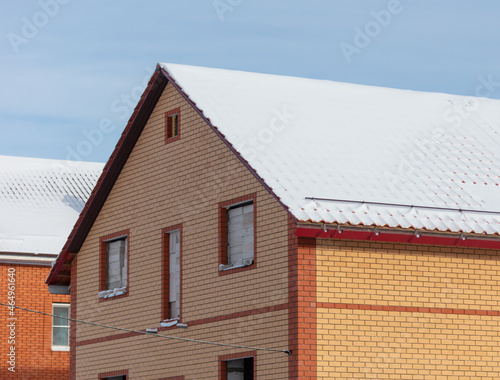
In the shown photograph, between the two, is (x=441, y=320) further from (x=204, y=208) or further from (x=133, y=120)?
(x=133, y=120)

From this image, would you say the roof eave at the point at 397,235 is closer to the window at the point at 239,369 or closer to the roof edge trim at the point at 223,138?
the roof edge trim at the point at 223,138

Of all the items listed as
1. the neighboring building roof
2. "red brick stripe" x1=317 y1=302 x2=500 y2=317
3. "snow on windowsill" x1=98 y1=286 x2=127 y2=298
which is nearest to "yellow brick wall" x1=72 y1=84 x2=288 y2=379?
"snow on windowsill" x1=98 y1=286 x2=127 y2=298

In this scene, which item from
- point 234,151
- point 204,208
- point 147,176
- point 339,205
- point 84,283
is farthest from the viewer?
point 84,283

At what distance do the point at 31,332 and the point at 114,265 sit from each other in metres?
7.41

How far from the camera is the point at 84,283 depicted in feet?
89.6

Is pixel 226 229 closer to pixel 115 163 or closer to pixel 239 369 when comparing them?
pixel 239 369

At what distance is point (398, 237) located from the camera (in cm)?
2009

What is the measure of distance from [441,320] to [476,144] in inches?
204

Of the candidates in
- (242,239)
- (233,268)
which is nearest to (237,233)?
(242,239)

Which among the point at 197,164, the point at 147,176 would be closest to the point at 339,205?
the point at 197,164

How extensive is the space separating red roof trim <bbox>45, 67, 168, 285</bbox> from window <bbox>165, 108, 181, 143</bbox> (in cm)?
65

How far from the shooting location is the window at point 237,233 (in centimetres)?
2172

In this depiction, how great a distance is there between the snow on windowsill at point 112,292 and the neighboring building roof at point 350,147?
180cm

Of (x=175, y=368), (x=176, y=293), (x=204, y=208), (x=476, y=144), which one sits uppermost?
(x=476, y=144)
